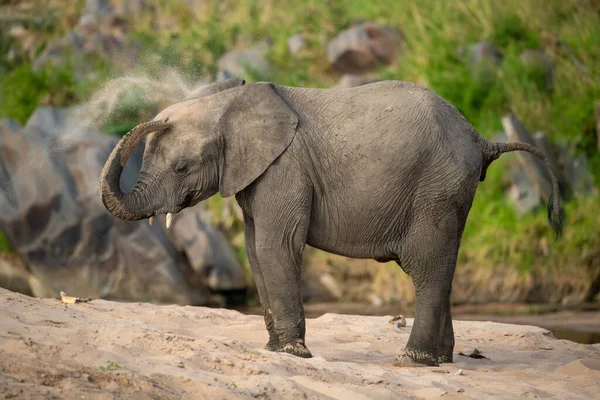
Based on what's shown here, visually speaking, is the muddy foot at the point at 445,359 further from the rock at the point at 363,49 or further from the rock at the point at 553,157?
the rock at the point at 363,49

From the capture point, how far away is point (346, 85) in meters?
18.9

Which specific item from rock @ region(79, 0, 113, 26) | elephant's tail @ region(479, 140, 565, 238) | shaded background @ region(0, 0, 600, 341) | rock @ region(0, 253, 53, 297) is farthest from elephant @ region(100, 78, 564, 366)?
rock @ region(79, 0, 113, 26)

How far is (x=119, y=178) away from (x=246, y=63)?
42.4 feet

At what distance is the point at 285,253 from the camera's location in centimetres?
840

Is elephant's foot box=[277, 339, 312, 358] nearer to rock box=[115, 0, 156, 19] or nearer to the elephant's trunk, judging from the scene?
the elephant's trunk

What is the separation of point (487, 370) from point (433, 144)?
188 centimetres

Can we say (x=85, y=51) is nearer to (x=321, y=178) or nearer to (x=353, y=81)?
(x=353, y=81)

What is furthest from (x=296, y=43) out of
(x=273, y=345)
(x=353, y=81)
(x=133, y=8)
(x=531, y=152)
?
(x=273, y=345)

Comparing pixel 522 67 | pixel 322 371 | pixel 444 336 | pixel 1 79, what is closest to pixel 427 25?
pixel 522 67

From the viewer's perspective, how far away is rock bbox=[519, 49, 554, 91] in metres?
19.0

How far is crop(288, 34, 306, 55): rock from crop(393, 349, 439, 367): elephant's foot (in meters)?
14.0

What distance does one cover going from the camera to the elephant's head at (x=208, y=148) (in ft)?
27.8

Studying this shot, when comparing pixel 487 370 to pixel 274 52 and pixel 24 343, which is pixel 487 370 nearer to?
pixel 24 343

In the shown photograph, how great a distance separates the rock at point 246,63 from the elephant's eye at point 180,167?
1191 centimetres
